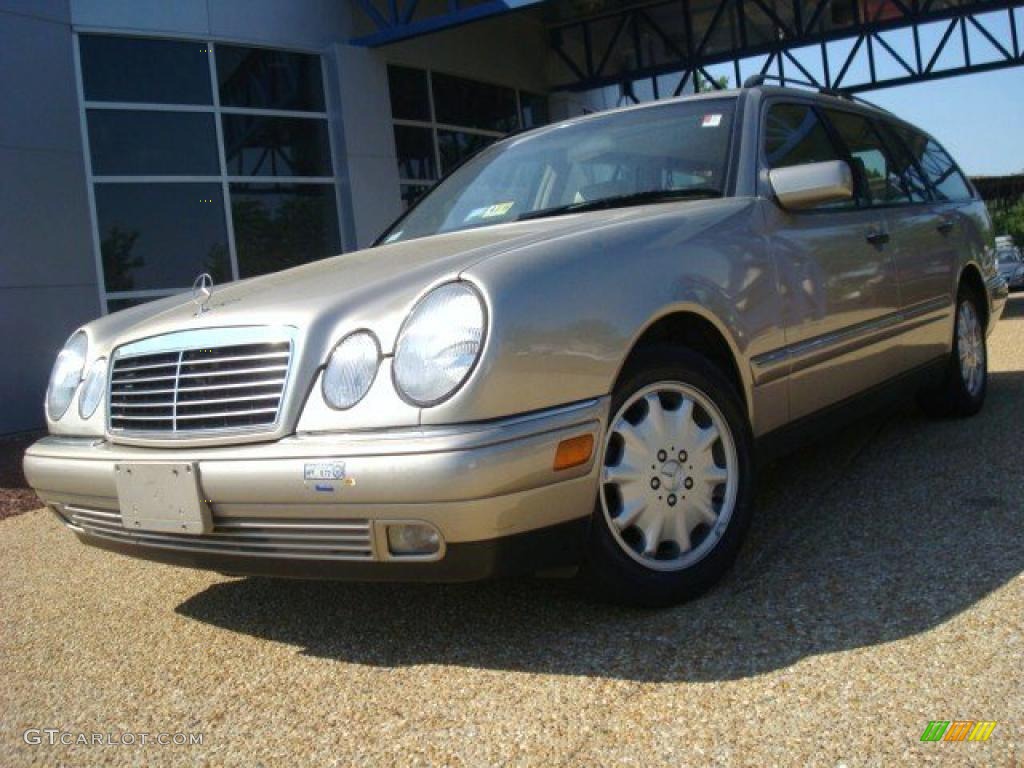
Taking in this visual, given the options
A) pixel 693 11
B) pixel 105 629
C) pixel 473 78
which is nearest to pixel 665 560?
pixel 105 629

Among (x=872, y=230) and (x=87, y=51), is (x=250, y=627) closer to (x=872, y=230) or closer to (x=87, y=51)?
(x=872, y=230)

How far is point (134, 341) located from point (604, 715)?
1765 millimetres

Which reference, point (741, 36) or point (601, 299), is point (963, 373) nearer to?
point (601, 299)

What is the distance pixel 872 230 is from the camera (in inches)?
157

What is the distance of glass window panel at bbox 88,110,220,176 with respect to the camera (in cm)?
969

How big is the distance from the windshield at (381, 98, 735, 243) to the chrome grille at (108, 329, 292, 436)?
1294 mm

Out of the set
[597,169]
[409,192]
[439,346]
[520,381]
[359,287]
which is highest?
[409,192]

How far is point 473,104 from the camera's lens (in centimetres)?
1376

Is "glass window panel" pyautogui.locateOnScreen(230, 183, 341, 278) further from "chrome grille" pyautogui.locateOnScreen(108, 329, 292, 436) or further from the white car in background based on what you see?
the white car in background

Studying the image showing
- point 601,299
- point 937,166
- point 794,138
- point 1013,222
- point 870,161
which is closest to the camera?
point 601,299

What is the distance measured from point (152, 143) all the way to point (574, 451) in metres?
8.89

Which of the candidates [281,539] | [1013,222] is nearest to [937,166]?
[281,539]

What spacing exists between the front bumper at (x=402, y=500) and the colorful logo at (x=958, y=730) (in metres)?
0.90

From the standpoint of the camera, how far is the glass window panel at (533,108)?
15.0 meters
